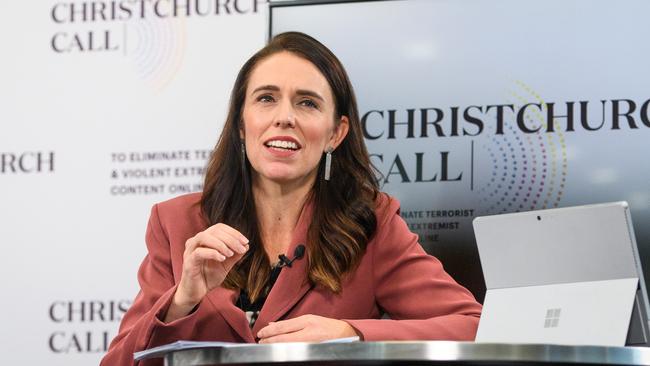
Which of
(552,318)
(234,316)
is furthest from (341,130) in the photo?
(552,318)

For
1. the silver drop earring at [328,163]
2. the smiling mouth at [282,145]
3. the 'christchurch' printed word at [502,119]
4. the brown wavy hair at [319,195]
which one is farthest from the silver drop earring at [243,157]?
the 'christchurch' printed word at [502,119]

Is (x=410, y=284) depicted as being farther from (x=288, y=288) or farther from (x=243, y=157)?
(x=243, y=157)

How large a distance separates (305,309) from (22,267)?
1622 millimetres

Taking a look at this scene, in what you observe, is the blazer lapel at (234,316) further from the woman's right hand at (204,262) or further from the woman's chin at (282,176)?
the woman's chin at (282,176)

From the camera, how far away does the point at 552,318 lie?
229 centimetres

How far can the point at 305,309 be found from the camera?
2.96 m

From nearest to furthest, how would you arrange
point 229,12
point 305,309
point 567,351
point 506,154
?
point 567,351
point 305,309
point 506,154
point 229,12

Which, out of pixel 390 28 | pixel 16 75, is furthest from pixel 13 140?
pixel 390 28

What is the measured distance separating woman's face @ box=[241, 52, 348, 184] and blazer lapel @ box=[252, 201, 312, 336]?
0.65ft

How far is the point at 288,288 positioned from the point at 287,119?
48 cm

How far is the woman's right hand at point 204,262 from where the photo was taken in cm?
234

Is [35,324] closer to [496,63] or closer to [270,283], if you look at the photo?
[270,283]

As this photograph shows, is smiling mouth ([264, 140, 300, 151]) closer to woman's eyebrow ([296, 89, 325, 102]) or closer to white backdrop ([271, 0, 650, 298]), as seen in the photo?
woman's eyebrow ([296, 89, 325, 102])

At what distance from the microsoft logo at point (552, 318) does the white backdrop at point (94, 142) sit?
77.1 inches
